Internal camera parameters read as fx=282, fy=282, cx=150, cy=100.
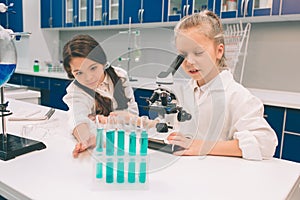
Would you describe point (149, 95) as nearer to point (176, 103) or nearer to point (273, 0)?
point (176, 103)

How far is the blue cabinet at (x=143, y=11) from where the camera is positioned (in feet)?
9.57

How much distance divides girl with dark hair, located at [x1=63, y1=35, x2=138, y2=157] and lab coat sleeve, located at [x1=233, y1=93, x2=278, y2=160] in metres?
0.36

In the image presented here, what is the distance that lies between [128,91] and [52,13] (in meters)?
3.80

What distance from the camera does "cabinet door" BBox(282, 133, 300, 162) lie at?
199cm


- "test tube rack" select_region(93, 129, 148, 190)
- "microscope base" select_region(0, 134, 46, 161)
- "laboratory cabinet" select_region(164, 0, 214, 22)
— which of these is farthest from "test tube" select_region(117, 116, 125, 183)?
"laboratory cabinet" select_region(164, 0, 214, 22)

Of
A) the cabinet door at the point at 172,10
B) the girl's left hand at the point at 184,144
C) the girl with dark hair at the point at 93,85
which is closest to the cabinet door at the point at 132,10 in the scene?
the cabinet door at the point at 172,10

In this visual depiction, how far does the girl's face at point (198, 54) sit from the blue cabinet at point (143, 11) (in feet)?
6.37

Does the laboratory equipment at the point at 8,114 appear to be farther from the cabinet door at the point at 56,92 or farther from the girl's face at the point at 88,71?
the cabinet door at the point at 56,92

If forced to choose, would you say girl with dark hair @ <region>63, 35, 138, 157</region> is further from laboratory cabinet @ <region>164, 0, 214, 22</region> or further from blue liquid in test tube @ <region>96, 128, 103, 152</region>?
laboratory cabinet @ <region>164, 0, 214, 22</region>

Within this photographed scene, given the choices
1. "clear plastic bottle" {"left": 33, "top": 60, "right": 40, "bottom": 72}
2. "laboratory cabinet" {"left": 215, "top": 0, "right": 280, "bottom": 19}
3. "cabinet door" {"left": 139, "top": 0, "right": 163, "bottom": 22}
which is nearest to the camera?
"laboratory cabinet" {"left": 215, "top": 0, "right": 280, "bottom": 19}

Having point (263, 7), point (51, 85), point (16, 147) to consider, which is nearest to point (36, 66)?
point (51, 85)

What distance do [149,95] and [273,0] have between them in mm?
1848

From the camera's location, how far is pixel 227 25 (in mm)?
2668

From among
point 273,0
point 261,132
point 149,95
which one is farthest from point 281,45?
point 149,95
